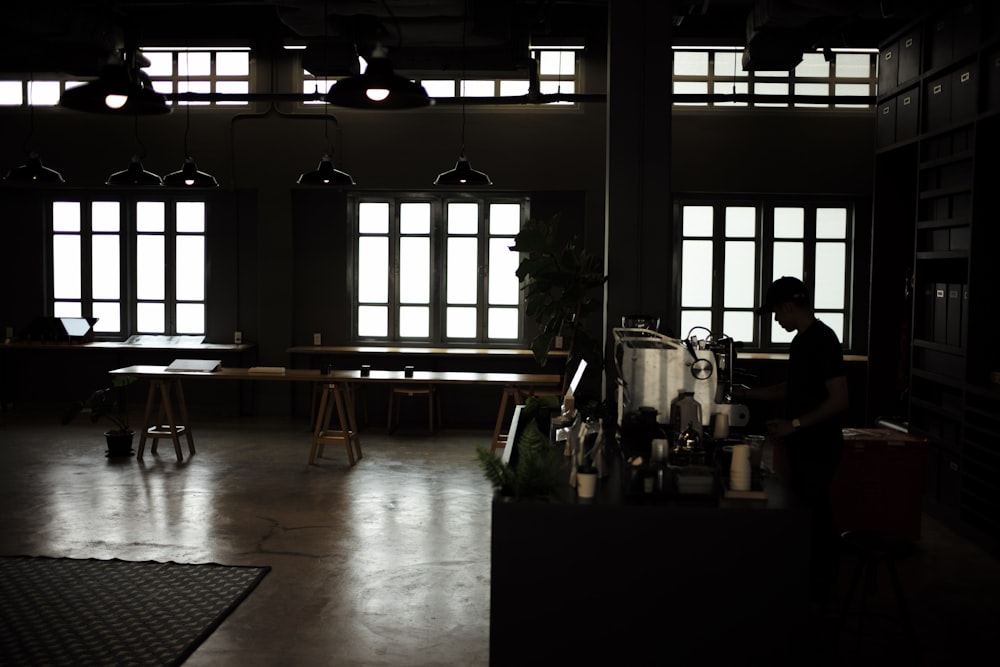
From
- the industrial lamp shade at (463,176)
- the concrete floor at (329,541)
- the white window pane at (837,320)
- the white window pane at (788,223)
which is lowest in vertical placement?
the concrete floor at (329,541)

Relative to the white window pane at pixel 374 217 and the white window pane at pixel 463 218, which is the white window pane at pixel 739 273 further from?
the white window pane at pixel 374 217

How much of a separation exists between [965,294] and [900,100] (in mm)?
1972

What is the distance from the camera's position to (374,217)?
11.2m

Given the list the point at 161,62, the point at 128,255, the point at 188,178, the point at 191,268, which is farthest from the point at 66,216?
the point at 188,178

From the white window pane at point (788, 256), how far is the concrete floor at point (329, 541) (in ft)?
14.4

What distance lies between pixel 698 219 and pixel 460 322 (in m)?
3.15

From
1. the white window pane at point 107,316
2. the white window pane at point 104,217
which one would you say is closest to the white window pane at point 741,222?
the white window pane at point 104,217

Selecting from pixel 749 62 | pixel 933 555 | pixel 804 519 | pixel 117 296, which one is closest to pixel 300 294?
pixel 117 296

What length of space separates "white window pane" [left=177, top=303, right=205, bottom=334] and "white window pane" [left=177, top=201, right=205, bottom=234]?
3.07 ft

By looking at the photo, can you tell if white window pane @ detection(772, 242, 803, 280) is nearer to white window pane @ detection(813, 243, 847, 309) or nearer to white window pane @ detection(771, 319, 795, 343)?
white window pane @ detection(813, 243, 847, 309)

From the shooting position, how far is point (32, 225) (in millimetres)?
11383

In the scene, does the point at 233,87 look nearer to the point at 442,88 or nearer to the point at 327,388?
the point at 442,88

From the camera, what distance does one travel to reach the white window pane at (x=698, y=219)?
10.9 m

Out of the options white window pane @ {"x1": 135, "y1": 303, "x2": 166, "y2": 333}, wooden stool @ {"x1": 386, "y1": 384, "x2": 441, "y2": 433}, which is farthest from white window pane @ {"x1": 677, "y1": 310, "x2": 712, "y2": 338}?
white window pane @ {"x1": 135, "y1": 303, "x2": 166, "y2": 333}
